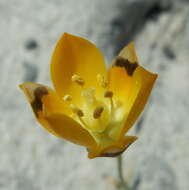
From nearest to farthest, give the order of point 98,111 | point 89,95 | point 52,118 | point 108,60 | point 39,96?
point 52,118
point 39,96
point 98,111
point 89,95
point 108,60

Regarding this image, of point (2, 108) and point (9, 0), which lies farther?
point (9, 0)

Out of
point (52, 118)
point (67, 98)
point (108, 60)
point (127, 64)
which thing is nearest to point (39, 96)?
point (67, 98)

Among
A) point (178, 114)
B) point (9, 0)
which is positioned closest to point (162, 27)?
point (178, 114)

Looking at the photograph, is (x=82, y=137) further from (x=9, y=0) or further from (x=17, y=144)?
(x=9, y=0)

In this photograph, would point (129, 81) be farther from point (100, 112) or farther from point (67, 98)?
point (67, 98)

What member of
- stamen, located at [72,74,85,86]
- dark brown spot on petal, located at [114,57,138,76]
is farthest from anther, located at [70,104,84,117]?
dark brown spot on petal, located at [114,57,138,76]
